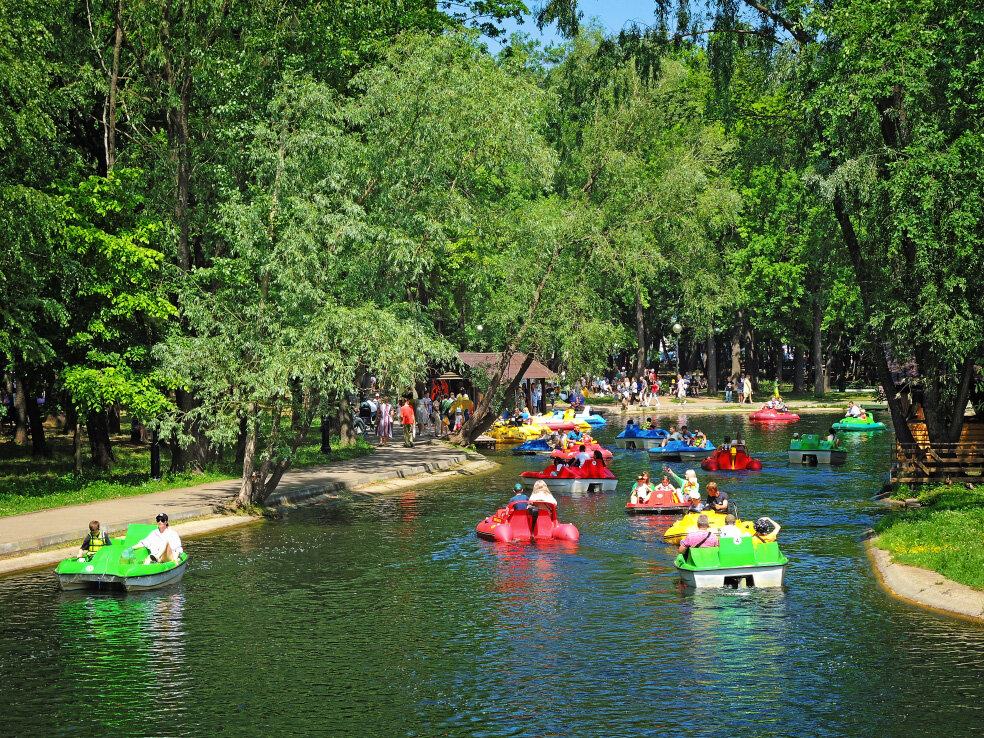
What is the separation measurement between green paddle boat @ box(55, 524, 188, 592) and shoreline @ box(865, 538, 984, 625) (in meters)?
13.2

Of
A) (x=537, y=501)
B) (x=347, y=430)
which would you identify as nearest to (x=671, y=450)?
(x=347, y=430)

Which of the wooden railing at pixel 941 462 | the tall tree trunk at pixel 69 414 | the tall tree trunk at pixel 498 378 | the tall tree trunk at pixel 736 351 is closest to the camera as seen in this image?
the wooden railing at pixel 941 462

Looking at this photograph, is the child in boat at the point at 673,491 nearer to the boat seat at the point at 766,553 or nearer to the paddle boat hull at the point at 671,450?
the boat seat at the point at 766,553

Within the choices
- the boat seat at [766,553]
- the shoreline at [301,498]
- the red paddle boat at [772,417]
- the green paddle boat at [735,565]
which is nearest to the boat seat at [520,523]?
the green paddle boat at [735,565]

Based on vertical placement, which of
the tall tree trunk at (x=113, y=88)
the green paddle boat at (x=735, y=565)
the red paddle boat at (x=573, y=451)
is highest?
the tall tree trunk at (x=113, y=88)

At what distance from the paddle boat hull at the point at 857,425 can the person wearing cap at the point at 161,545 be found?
146 ft

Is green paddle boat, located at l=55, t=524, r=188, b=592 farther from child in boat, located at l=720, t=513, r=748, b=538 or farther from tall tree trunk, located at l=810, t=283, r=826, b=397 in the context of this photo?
tall tree trunk, located at l=810, t=283, r=826, b=397

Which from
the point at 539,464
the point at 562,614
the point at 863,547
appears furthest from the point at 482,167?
the point at 562,614

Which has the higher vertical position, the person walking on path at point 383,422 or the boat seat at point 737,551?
the person walking on path at point 383,422

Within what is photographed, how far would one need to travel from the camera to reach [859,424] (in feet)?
194

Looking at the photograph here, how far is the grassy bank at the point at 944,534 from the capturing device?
19.9 m

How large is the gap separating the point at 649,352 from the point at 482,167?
243 ft

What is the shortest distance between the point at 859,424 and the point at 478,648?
A: 46961 mm

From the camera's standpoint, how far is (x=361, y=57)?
39.6 meters
